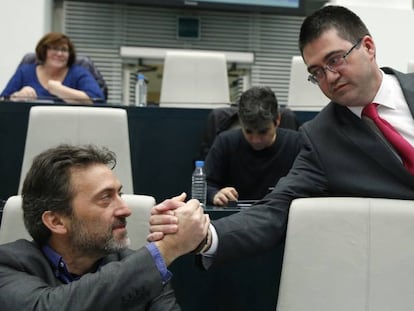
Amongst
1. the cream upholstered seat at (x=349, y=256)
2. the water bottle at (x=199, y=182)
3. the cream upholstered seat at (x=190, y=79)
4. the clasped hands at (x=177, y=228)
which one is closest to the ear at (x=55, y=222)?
the clasped hands at (x=177, y=228)

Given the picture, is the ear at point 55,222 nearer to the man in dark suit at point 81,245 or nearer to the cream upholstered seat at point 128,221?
the man in dark suit at point 81,245

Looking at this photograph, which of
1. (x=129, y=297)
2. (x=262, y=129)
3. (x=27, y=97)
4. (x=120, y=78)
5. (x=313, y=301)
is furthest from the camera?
(x=120, y=78)

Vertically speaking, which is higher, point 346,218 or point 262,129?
point 262,129

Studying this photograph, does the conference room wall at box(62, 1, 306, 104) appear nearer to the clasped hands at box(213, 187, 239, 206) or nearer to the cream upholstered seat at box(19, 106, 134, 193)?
the cream upholstered seat at box(19, 106, 134, 193)

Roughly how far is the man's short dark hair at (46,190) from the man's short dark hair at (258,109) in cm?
141

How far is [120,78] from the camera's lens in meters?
5.69

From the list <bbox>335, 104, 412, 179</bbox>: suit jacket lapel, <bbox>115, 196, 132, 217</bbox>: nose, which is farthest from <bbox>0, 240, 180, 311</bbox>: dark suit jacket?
<bbox>335, 104, 412, 179</bbox>: suit jacket lapel

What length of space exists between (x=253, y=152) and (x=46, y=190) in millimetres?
1629

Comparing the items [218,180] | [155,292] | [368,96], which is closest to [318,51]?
[368,96]

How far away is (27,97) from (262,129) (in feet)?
4.60

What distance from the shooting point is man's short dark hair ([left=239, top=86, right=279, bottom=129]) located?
2754mm

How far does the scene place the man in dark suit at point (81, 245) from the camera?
1.20 meters

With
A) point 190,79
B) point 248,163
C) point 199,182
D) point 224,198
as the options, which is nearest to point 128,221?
point 224,198

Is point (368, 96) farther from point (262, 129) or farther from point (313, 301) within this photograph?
point (262, 129)
